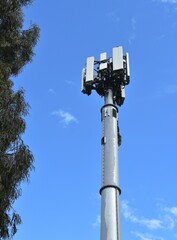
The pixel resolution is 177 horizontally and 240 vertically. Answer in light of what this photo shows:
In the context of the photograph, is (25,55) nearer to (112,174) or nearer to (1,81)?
(1,81)

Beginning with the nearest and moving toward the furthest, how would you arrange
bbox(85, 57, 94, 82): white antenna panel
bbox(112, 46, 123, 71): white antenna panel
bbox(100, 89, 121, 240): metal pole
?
bbox(100, 89, 121, 240): metal pole < bbox(112, 46, 123, 71): white antenna panel < bbox(85, 57, 94, 82): white antenna panel

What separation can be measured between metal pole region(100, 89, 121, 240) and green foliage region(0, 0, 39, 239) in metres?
1.81

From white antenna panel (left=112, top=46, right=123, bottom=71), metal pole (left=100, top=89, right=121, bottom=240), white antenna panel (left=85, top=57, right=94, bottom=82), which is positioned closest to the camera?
metal pole (left=100, top=89, right=121, bottom=240)

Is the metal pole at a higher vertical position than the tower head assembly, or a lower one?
lower

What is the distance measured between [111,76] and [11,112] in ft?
10.4

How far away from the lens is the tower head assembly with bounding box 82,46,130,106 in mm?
11953

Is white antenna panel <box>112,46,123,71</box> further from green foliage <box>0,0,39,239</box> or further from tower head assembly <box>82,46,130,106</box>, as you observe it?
green foliage <box>0,0,39,239</box>

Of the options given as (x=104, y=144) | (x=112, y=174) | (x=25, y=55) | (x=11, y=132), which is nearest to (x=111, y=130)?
(x=104, y=144)

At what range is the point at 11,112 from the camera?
10.4 meters

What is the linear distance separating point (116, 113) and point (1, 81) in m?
3.07

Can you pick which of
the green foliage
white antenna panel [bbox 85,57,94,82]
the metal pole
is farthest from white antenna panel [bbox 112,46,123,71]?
the green foliage

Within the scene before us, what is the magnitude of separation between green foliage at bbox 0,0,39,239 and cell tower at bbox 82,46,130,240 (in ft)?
6.09

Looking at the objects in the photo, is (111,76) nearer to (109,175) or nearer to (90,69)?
(90,69)

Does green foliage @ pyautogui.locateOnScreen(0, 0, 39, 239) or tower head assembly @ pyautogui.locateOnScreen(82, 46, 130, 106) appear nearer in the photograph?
green foliage @ pyautogui.locateOnScreen(0, 0, 39, 239)
